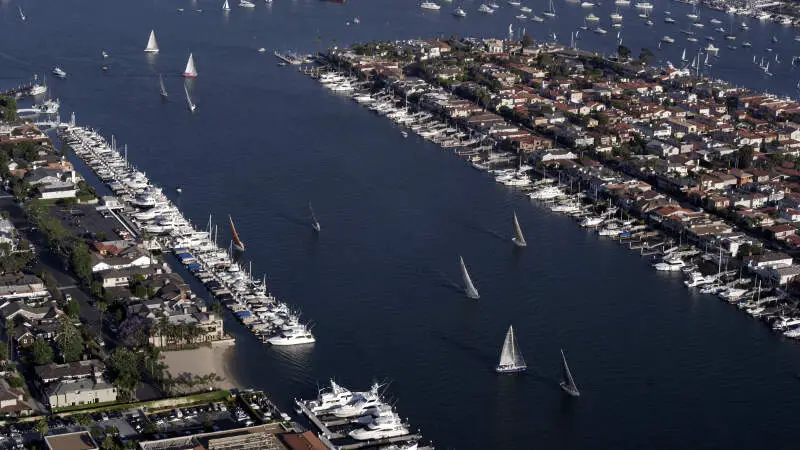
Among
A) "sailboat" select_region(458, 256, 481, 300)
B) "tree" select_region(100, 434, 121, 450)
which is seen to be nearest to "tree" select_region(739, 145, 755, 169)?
"sailboat" select_region(458, 256, 481, 300)

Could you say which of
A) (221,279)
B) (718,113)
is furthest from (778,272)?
(718,113)

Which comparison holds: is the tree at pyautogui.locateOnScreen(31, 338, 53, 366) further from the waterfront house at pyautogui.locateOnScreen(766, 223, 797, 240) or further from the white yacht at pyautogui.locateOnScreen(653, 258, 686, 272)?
the waterfront house at pyautogui.locateOnScreen(766, 223, 797, 240)

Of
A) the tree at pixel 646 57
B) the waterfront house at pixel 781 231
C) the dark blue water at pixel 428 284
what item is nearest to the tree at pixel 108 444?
the dark blue water at pixel 428 284

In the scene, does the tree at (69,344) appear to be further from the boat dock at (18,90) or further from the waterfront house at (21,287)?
the boat dock at (18,90)

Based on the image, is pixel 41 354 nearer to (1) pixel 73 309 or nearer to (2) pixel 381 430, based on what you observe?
(1) pixel 73 309

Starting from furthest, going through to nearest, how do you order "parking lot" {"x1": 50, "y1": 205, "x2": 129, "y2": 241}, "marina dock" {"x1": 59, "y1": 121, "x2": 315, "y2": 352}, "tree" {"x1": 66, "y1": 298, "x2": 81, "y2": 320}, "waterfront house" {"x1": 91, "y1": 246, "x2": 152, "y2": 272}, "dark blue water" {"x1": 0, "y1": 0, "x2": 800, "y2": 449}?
"parking lot" {"x1": 50, "y1": 205, "x2": 129, "y2": 241} < "waterfront house" {"x1": 91, "y1": 246, "x2": 152, "y2": 272} < "marina dock" {"x1": 59, "y1": 121, "x2": 315, "y2": 352} < "tree" {"x1": 66, "y1": 298, "x2": 81, "y2": 320} < "dark blue water" {"x1": 0, "y1": 0, "x2": 800, "y2": 449}

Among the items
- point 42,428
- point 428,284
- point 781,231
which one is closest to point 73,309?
point 42,428

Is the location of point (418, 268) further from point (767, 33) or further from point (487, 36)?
point (767, 33)
